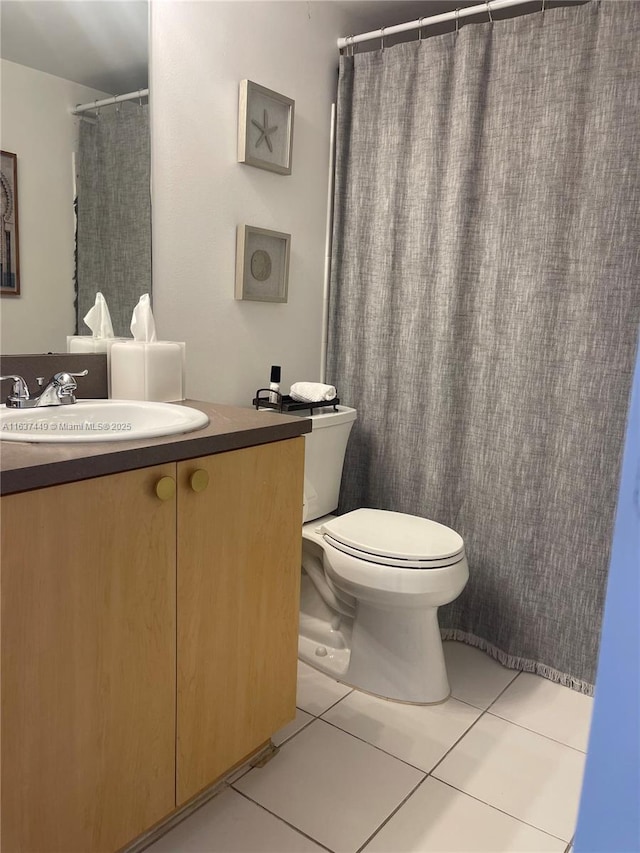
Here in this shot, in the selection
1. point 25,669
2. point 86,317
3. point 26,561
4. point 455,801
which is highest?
point 86,317

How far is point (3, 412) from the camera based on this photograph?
1.24 metres

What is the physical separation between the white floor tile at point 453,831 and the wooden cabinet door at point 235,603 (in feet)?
1.10

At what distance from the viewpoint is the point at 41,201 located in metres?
1.42

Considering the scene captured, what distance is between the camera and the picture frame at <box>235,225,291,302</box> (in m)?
1.96

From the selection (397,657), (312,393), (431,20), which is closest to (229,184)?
(312,393)

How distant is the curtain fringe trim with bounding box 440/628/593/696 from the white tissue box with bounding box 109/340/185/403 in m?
1.27

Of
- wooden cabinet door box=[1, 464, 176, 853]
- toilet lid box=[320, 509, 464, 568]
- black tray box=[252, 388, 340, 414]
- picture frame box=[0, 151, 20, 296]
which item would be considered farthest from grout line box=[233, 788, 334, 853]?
picture frame box=[0, 151, 20, 296]

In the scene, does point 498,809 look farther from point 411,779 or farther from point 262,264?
point 262,264

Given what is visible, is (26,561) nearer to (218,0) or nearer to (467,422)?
(467,422)

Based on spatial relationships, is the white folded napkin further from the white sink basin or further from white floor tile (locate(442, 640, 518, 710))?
white floor tile (locate(442, 640, 518, 710))

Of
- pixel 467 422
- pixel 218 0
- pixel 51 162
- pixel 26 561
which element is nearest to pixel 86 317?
pixel 51 162

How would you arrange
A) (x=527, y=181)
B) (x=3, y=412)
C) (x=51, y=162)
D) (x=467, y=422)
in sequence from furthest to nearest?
Result: 1. (x=467, y=422)
2. (x=527, y=181)
3. (x=51, y=162)
4. (x=3, y=412)

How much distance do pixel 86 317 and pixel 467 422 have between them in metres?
1.19

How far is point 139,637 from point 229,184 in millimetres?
1353
